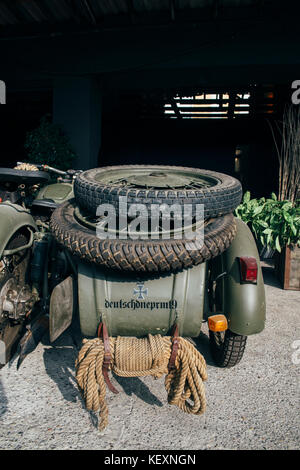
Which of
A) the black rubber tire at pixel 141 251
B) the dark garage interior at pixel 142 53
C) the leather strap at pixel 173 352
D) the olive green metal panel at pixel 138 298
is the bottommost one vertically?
the leather strap at pixel 173 352

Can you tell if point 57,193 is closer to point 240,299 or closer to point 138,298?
point 138,298

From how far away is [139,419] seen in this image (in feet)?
7.62

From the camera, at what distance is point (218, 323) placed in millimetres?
2377

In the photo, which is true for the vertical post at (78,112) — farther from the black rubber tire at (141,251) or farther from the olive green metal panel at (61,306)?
the black rubber tire at (141,251)

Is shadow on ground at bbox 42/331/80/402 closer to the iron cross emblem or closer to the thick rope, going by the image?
the thick rope

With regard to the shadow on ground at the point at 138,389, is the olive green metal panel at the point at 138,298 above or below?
above

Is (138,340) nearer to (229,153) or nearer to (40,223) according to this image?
(40,223)

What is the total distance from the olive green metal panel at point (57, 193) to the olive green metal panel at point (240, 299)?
171 centimetres

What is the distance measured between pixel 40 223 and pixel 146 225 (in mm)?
1375

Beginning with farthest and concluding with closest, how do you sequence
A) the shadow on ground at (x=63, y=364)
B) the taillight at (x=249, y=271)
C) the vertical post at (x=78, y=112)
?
the vertical post at (x=78, y=112) < the shadow on ground at (x=63, y=364) < the taillight at (x=249, y=271)

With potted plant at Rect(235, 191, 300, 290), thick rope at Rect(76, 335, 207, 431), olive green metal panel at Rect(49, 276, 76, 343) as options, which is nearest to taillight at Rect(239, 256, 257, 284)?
thick rope at Rect(76, 335, 207, 431)

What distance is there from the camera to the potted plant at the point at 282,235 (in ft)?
14.6

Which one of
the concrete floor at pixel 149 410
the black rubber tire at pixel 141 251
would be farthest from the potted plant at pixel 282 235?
the black rubber tire at pixel 141 251

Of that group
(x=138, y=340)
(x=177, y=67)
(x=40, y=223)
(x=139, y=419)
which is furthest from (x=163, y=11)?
(x=139, y=419)
